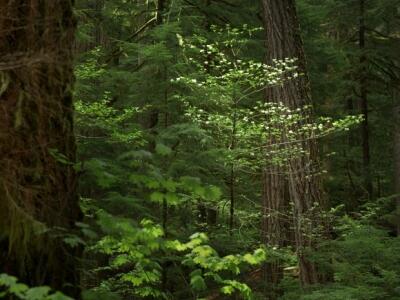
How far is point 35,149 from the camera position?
2.55 m

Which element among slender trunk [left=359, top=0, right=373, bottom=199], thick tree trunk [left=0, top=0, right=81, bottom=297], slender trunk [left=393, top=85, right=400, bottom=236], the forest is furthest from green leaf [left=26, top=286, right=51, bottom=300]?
slender trunk [left=393, top=85, right=400, bottom=236]

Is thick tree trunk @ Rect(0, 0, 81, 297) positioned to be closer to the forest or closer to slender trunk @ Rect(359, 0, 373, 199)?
the forest

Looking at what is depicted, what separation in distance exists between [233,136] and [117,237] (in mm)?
4239

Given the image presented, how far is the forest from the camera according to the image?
2549 mm

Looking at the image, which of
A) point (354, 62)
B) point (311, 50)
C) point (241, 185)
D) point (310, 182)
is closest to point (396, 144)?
point (354, 62)

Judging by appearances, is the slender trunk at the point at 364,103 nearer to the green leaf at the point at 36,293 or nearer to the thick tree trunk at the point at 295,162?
the thick tree trunk at the point at 295,162

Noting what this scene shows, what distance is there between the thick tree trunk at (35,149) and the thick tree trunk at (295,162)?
543 cm

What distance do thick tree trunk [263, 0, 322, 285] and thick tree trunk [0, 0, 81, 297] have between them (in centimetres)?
543

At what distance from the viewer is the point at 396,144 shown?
1460 centimetres

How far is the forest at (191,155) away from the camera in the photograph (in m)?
2.55

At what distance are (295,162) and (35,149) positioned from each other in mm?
5987

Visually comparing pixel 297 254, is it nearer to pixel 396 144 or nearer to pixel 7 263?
pixel 7 263

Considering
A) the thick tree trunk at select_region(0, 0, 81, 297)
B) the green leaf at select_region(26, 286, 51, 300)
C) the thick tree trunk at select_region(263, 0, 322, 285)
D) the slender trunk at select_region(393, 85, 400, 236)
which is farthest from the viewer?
the slender trunk at select_region(393, 85, 400, 236)

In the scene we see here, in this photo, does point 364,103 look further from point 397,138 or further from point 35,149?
point 35,149
